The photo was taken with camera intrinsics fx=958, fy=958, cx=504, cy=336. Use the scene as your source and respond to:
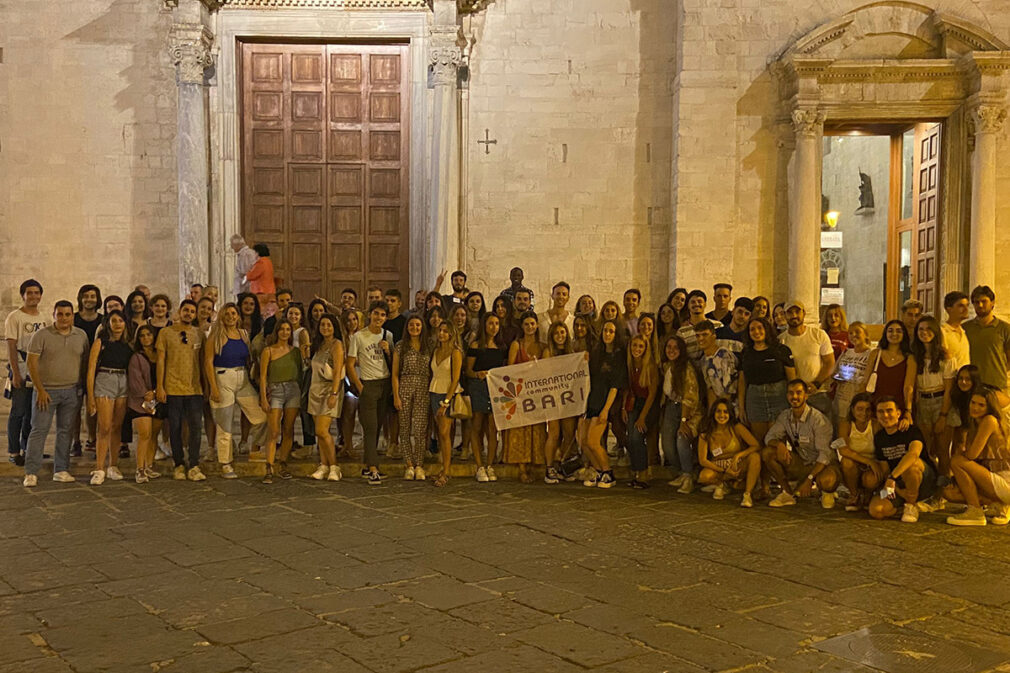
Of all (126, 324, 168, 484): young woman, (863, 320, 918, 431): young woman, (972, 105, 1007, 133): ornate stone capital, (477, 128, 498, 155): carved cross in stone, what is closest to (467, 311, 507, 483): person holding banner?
(126, 324, 168, 484): young woman

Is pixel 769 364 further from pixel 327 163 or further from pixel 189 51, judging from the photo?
pixel 189 51

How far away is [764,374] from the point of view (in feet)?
26.9

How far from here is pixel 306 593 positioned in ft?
17.5

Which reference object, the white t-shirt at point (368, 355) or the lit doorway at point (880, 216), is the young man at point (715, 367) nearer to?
the white t-shirt at point (368, 355)

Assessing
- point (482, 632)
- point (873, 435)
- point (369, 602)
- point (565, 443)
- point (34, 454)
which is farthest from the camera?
point (565, 443)

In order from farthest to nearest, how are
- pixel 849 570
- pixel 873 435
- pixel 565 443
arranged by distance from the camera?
pixel 565 443 < pixel 873 435 < pixel 849 570

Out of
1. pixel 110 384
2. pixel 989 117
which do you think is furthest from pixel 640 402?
pixel 989 117

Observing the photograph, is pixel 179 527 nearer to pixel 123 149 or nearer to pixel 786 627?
pixel 786 627

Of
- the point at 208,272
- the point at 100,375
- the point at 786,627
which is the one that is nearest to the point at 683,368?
the point at 786,627

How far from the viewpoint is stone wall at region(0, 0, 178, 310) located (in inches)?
558

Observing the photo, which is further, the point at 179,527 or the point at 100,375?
the point at 100,375

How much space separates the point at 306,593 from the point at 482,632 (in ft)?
3.88

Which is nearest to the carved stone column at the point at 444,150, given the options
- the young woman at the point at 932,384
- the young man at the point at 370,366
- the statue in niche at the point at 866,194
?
the young man at the point at 370,366

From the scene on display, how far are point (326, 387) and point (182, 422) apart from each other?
1386mm
